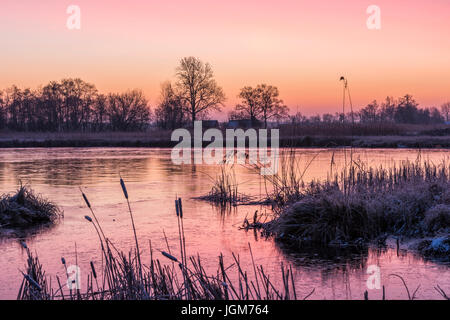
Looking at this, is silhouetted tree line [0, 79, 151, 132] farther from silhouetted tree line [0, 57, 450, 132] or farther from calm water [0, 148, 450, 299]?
calm water [0, 148, 450, 299]

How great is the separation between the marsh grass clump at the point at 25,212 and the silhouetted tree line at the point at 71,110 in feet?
186

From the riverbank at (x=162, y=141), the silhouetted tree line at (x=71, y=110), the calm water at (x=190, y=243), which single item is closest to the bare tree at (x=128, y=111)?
the silhouetted tree line at (x=71, y=110)

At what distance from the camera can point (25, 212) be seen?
10.2 metres

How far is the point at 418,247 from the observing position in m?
7.60

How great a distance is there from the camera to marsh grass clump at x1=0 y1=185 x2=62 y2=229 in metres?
9.89

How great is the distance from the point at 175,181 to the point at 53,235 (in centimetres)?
869

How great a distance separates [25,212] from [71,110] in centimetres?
6293

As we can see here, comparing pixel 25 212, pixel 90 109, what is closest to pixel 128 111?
pixel 90 109

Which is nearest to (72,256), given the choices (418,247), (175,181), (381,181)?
(418,247)

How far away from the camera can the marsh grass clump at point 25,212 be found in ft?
32.4

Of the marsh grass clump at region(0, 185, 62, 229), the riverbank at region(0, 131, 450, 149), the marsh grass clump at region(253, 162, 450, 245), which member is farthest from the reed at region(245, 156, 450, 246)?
the riverbank at region(0, 131, 450, 149)

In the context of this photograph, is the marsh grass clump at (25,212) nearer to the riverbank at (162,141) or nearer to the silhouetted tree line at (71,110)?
the riverbank at (162,141)

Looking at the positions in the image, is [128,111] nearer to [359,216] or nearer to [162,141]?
[162,141]
